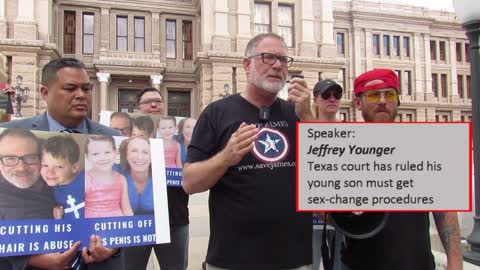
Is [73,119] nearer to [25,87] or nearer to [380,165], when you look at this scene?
[380,165]

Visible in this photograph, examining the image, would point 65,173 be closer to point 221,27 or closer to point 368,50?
point 221,27

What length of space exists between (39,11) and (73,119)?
86.3ft

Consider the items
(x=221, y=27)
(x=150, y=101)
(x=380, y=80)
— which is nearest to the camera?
(x=380, y=80)

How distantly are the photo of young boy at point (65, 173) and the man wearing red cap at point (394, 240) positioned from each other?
1.53 m

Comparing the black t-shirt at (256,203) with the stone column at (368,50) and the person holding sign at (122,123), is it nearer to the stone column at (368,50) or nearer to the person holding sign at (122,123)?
the person holding sign at (122,123)

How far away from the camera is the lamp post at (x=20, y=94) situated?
→ 20.9m

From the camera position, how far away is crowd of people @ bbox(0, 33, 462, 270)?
6.54 feet

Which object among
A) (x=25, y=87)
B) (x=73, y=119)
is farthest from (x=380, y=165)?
(x=25, y=87)

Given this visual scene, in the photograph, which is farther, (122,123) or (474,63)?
(474,63)

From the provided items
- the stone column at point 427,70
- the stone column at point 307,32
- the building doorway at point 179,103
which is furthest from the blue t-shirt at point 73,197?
the stone column at point 427,70

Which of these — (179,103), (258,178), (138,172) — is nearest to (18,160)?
(138,172)

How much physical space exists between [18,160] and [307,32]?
2737 centimetres

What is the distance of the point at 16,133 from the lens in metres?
1.97

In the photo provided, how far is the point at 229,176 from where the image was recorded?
2254mm
